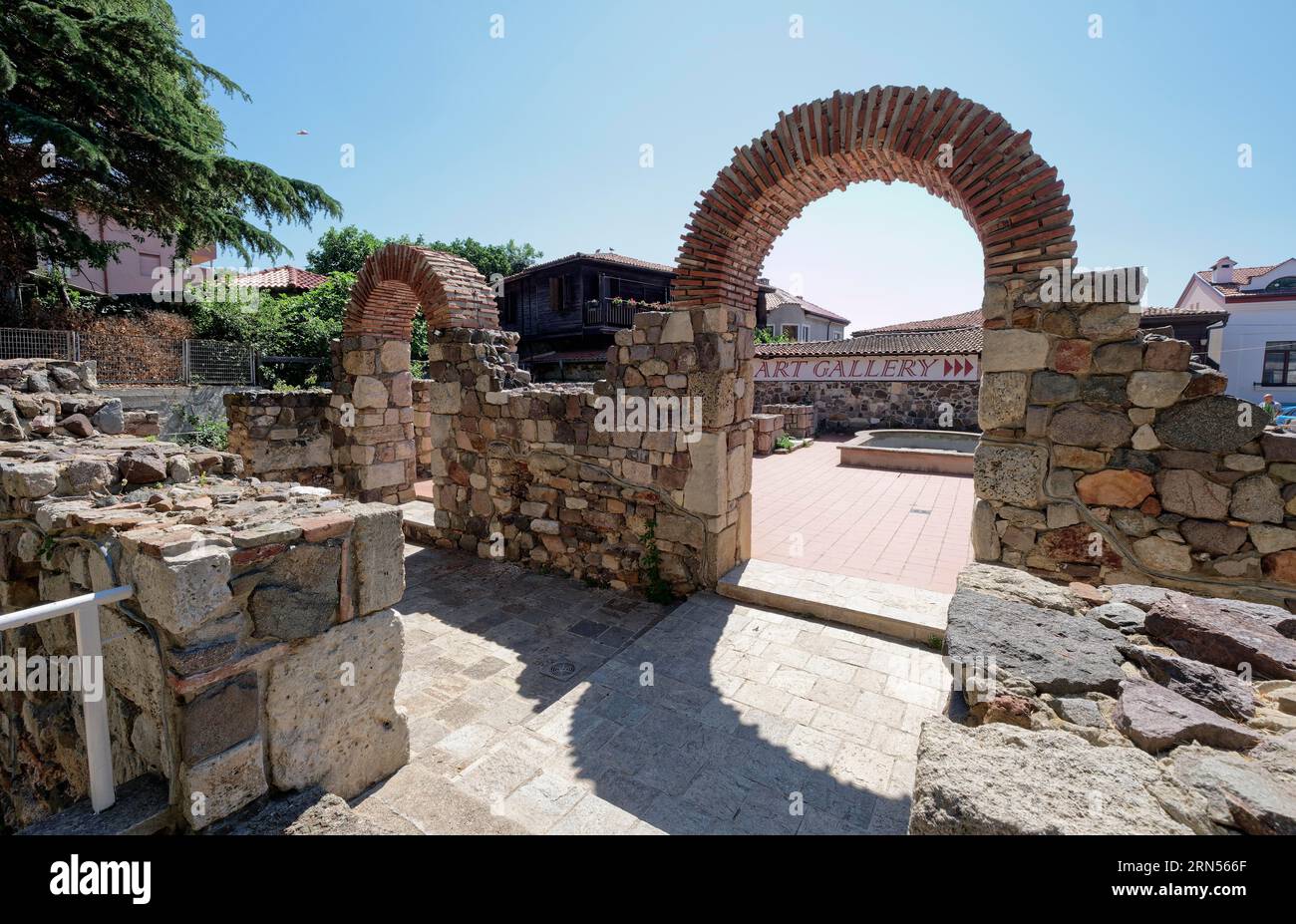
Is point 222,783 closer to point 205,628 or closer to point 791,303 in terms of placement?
point 205,628

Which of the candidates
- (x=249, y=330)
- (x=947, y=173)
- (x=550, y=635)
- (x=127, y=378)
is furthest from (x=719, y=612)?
(x=249, y=330)

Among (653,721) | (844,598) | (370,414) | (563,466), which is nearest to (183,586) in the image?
(653,721)

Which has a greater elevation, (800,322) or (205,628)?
(800,322)

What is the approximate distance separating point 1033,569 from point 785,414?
1317cm

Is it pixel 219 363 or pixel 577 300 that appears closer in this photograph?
pixel 219 363

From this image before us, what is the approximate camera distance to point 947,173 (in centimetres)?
441

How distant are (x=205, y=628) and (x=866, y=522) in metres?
7.50

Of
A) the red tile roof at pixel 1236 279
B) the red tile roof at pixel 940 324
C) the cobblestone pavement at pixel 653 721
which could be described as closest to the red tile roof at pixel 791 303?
the red tile roof at pixel 940 324

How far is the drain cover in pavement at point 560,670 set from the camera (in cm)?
417

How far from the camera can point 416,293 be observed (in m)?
7.15

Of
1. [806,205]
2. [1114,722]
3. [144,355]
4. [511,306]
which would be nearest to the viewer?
[1114,722]

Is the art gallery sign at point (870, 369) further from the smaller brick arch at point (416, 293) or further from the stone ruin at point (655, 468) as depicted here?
the smaller brick arch at point (416, 293)

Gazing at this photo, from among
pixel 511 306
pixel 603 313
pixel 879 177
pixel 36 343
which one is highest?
pixel 511 306
